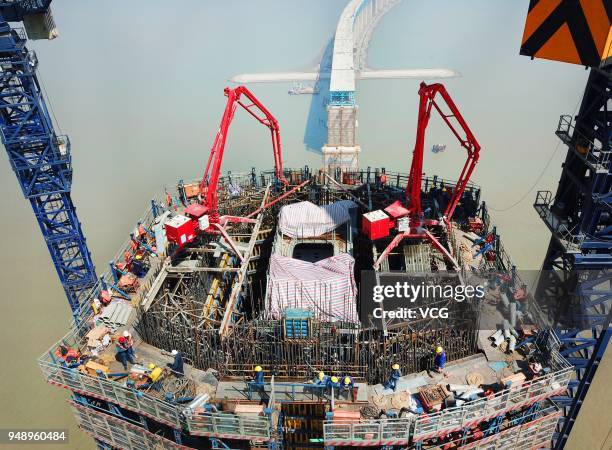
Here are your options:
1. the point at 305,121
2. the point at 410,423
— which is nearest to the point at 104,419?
the point at 410,423

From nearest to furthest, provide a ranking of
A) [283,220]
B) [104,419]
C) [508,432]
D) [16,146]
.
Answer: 1. [508,432]
2. [104,419]
3. [16,146]
4. [283,220]

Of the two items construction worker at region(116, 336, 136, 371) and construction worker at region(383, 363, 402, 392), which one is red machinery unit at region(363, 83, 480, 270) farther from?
construction worker at region(116, 336, 136, 371)

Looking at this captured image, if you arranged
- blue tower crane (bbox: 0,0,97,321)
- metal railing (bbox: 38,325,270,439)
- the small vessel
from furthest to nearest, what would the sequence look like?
the small vessel → blue tower crane (bbox: 0,0,97,321) → metal railing (bbox: 38,325,270,439)

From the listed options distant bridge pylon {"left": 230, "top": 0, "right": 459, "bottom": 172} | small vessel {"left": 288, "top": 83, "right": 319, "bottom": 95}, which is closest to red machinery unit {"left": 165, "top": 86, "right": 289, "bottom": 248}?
distant bridge pylon {"left": 230, "top": 0, "right": 459, "bottom": 172}

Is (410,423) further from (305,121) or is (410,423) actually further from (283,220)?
(305,121)

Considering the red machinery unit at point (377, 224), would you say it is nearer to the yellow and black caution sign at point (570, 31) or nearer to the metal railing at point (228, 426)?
the yellow and black caution sign at point (570, 31)

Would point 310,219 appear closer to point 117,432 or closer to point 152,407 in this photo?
point 152,407
